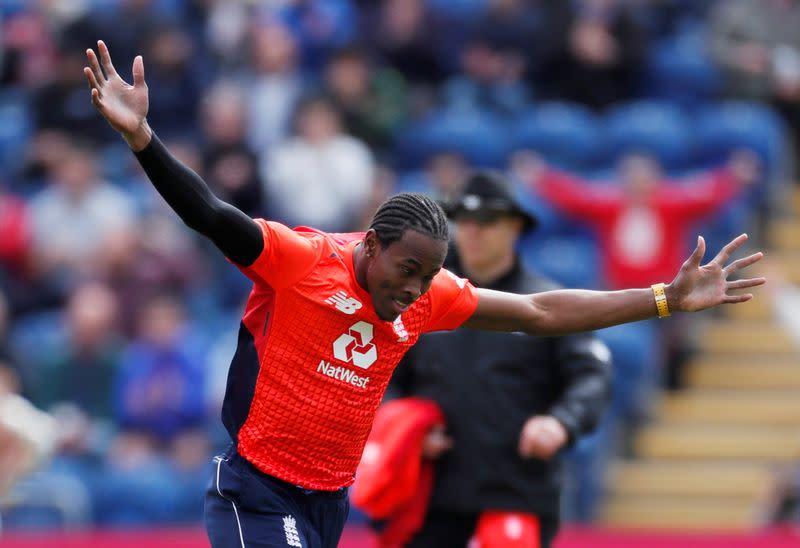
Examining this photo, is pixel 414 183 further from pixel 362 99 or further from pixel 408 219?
pixel 408 219

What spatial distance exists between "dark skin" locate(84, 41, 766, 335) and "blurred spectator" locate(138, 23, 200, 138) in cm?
734

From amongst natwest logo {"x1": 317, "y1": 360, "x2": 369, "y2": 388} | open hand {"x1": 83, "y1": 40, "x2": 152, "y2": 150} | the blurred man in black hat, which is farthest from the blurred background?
open hand {"x1": 83, "y1": 40, "x2": 152, "y2": 150}

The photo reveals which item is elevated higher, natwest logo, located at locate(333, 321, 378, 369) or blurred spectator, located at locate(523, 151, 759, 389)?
blurred spectator, located at locate(523, 151, 759, 389)

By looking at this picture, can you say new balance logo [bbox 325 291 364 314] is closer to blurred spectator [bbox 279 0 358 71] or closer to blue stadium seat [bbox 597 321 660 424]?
blue stadium seat [bbox 597 321 660 424]

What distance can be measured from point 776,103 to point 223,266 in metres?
4.71

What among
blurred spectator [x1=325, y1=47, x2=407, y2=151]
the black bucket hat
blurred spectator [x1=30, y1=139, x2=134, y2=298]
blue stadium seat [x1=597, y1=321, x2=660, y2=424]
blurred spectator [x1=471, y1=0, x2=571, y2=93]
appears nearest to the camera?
the black bucket hat

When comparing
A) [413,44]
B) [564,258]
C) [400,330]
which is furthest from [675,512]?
[400,330]

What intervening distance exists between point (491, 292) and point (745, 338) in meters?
6.93

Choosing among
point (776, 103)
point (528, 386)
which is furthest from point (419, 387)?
point (776, 103)

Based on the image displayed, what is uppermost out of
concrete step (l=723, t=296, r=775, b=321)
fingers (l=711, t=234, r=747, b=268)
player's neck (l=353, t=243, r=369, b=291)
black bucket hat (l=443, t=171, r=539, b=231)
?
concrete step (l=723, t=296, r=775, b=321)

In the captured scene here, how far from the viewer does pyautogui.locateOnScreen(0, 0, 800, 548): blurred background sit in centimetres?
1039

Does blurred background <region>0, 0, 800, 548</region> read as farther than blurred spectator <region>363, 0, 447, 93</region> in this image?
No

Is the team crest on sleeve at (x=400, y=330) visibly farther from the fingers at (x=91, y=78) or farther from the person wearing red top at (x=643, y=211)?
the person wearing red top at (x=643, y=211)

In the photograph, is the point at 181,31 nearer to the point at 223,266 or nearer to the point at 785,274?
the point at 223,266
